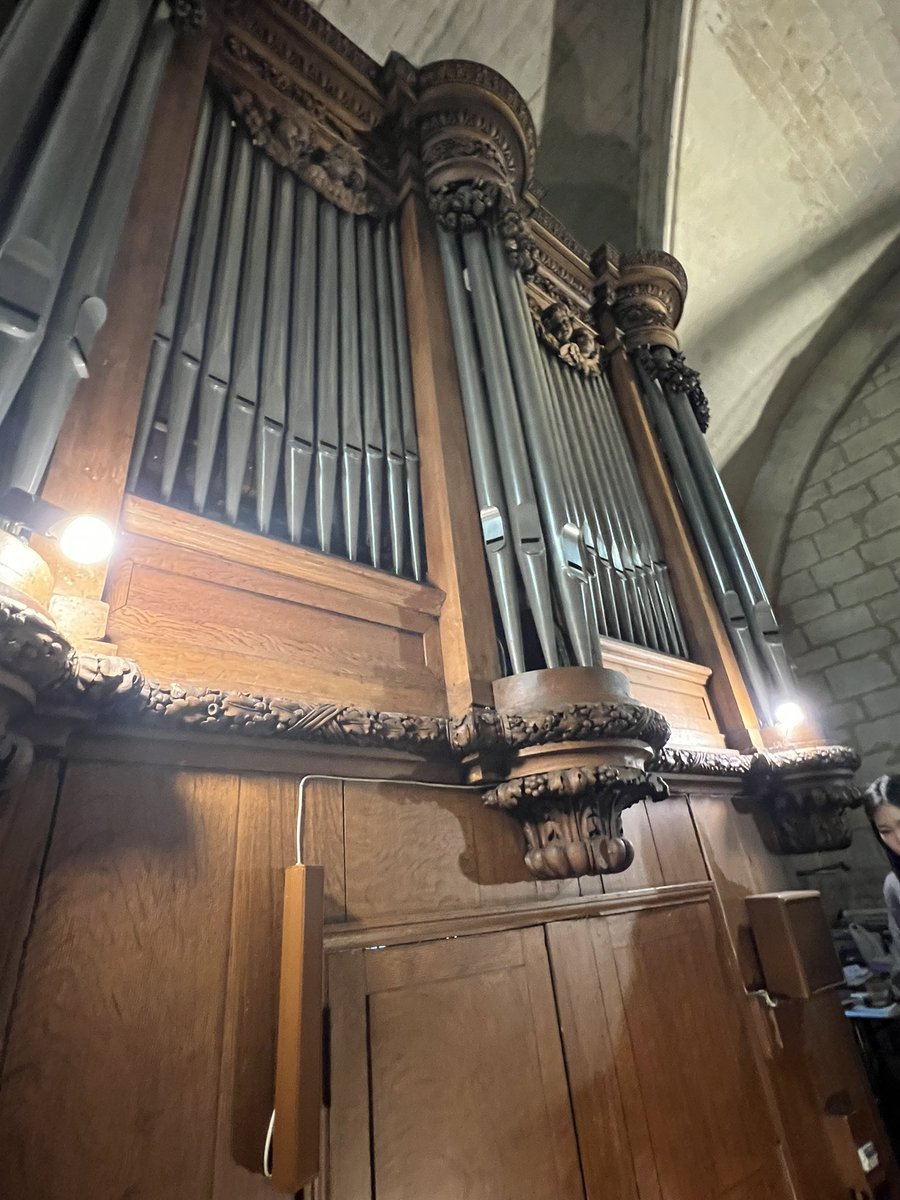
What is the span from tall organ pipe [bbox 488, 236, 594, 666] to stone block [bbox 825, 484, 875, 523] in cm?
403

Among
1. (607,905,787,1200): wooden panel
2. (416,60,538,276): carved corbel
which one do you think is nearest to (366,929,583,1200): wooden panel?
(607,905,787,1200): wooden panel

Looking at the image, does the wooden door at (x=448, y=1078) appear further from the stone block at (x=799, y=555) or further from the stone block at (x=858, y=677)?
the stone block at (x=799, y=555)

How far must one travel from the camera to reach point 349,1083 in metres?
1.21

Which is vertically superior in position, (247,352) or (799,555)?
(799,555)

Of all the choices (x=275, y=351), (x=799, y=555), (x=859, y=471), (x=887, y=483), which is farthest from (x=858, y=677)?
(x=275, y=351)

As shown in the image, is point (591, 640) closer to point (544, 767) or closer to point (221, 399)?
point (544, 767)

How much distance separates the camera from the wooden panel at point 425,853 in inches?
56.2

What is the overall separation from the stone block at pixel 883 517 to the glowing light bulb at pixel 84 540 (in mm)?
5740

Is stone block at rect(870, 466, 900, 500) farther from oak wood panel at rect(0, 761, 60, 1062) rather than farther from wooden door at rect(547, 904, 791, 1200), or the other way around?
oak wood panel at rect(0, 761, 60, 1062)

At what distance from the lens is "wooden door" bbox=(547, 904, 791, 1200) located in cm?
153

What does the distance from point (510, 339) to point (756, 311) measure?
4241 mm

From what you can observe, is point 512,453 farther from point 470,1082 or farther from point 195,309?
point 470,1082

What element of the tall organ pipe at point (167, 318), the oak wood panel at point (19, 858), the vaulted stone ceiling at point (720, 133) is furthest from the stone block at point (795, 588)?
the oak wood panel at point (19, 858)

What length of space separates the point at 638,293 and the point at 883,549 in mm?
2900
